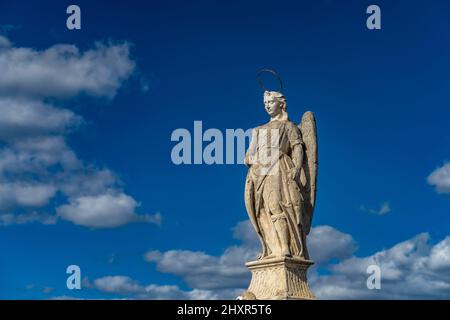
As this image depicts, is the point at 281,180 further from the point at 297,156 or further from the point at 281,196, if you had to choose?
the point at 297,156

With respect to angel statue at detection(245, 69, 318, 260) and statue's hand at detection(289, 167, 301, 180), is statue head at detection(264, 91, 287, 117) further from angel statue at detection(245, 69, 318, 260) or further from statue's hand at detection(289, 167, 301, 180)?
statue's hand at detection(289, 167, 301, 180)

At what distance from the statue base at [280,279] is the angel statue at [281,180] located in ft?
0.72

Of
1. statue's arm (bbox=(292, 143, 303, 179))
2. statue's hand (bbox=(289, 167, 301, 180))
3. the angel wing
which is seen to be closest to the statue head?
the angel wing

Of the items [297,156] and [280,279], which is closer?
[280,279]

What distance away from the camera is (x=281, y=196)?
18.2 metres

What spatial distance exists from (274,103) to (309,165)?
68.5 inches

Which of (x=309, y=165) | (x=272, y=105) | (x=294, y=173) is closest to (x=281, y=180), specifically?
(x=294, y=173)

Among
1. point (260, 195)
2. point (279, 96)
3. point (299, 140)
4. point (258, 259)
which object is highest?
point (279, 96)

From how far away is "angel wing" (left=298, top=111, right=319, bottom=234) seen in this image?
18469 millimetres

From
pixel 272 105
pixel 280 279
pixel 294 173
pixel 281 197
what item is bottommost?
pixel 280 279
